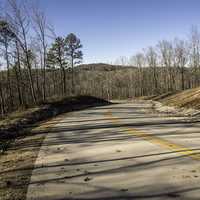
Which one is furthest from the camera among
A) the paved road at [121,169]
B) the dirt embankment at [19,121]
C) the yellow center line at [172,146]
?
the dirt embankment at [19,121]

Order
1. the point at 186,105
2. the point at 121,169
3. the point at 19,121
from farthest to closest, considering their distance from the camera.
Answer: the point at 186,105, the point at 19,121, the point at 121,169

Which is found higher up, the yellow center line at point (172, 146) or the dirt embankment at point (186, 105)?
the dirt embankment at point (186, 105)

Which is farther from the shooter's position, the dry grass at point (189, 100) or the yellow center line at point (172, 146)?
the dry grass at point (189, 100)

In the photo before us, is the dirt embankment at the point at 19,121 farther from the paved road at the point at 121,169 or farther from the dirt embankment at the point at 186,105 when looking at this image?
the dirt embankment at the point at 186,105

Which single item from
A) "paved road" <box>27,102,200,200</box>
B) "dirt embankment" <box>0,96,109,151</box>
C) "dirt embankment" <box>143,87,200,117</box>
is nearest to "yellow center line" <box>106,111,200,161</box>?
"paved road" <box>27,102,200,200</box>

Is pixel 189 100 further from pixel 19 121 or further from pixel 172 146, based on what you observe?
pixel 172 146

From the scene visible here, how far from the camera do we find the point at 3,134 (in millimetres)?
14352

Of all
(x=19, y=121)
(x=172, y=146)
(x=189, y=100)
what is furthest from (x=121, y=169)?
(x=189, y=100)

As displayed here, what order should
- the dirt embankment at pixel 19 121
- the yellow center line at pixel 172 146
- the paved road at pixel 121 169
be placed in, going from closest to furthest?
1. the paved road at pixel 121 169
2. the yellow center line at pixel 172 146
3. the dirt embankment at pixel 19 121

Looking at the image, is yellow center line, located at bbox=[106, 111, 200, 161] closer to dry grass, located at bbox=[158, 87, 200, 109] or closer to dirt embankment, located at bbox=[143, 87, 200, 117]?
dirt embankment, located at bbox=[143, 87, 200, 117]

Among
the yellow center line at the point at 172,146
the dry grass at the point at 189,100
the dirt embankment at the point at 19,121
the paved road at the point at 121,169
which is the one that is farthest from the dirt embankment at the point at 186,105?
the dirt embankment at the point at 19,121

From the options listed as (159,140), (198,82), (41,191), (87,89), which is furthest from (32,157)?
(87,89)

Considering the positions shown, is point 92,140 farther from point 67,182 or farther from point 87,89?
point 87,89

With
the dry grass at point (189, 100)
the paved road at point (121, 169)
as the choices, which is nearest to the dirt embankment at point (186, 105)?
the dry grass at point (189, 100)
